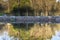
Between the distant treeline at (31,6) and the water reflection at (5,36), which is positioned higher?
the distant treeline at (31,6)

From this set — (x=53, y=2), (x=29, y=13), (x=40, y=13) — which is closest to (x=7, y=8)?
(x=29, y=13)

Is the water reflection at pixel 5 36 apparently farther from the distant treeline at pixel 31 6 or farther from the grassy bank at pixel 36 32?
the distant treeline at pixel 31 6

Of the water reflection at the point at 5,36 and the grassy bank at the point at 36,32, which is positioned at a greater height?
the grassy bank at the point at 36,32

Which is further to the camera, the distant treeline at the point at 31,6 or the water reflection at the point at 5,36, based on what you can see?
the distant treeline at the point at 31,6

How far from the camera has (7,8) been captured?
3.34 m

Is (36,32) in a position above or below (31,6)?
below

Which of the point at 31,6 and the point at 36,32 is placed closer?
the point at 36,32

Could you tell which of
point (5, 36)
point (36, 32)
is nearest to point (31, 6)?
point (36, 32)

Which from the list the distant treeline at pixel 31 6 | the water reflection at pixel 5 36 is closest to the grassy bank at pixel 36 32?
the water reflection at pixel 5 36

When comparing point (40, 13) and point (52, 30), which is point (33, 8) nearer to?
point (40, 13)

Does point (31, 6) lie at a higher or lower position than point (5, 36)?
higher

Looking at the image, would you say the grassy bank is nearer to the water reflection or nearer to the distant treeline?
the water reflection

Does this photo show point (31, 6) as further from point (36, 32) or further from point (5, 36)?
point (5, 36)

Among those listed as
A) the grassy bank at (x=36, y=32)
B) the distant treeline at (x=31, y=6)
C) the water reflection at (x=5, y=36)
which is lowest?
the water reflection at (x=5, y=36)
